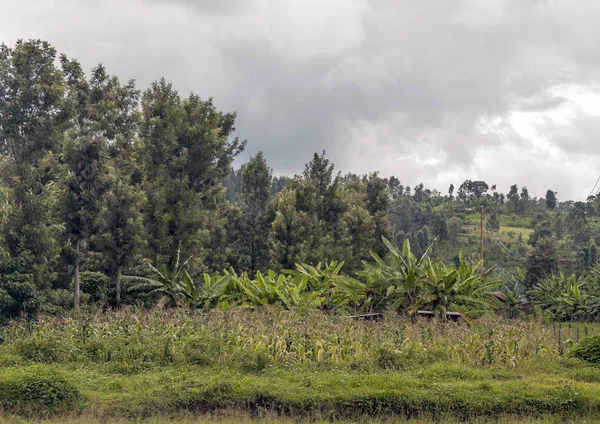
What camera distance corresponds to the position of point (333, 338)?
38.9ft

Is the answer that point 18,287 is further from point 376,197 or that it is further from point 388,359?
point 376,197

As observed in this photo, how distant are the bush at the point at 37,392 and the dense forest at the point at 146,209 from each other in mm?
8353

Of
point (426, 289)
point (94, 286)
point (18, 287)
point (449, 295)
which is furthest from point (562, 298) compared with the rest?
point (18, 287)

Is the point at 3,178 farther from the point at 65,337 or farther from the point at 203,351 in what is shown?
the point at 203,351

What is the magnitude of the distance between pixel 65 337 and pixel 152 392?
11.5 feet

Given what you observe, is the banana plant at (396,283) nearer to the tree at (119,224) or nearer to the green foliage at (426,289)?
the green foliage at (426,289)

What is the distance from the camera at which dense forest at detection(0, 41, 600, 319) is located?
1905 cm

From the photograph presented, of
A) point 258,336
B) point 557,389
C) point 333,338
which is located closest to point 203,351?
point 258,336

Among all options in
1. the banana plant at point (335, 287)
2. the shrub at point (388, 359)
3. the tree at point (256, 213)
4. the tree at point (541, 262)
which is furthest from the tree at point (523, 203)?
the shrub at point (388, 359)

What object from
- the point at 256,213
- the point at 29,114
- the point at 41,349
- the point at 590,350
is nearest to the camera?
the point at 41,349

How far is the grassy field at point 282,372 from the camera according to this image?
Result: 29.8ft

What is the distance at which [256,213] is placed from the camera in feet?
106

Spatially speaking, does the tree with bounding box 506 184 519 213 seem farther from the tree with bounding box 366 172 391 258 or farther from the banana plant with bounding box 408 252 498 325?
the banana plant with bounding box 408 252 498 325

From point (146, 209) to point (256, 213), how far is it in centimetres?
1029
